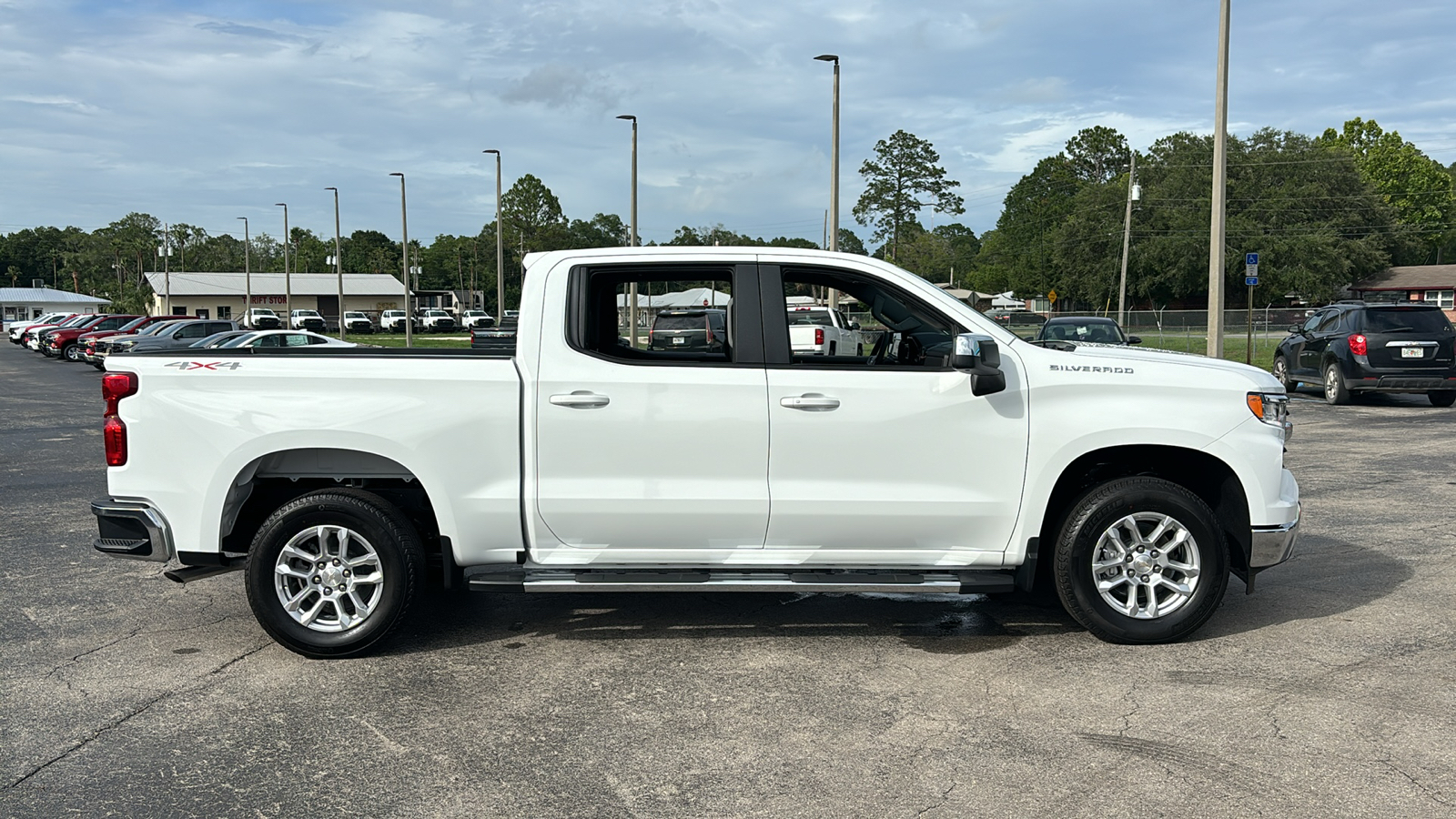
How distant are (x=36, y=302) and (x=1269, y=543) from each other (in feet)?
469

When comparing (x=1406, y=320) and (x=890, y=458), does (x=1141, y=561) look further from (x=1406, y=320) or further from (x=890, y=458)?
(x=1406, y=320)

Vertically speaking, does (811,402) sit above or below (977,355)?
below

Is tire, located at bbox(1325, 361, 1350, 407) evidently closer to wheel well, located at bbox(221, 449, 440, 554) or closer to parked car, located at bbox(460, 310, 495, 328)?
wheel well, located at bbox(221, 449, 440, 554)

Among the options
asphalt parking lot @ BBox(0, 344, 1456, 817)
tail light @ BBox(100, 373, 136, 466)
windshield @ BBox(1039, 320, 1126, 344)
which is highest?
windshield @ BBox(1039, 320, 1126, 344)

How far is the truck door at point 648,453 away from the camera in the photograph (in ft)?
17.3

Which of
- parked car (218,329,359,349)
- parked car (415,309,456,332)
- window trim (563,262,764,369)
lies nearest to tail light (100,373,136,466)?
window trim (563,262,764,369)

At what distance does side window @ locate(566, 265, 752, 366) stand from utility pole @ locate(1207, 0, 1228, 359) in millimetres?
15240

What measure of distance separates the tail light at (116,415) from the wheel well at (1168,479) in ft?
14.2

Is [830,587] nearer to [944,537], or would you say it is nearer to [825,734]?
[944,537]

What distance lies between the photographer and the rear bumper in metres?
5.32

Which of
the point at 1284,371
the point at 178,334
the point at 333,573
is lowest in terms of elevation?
the point at 333,573

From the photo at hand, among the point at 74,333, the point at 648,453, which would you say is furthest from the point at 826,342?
the point at 74,333

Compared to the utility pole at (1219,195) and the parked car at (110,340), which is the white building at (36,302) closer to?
the parked car at (110,340)

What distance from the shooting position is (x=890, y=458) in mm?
5340
